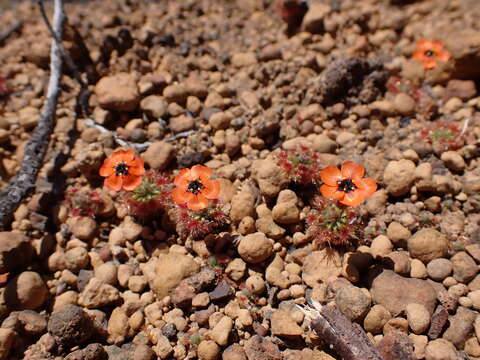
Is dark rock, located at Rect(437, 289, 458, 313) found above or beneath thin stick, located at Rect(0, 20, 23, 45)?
beneath

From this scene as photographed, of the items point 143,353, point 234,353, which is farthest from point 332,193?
point 143,353

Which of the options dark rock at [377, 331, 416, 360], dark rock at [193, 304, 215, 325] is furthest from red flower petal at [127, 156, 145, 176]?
dark rock at [377, 331, 416, 360]

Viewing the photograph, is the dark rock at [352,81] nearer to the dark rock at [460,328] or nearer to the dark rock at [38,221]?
the dark rock at [460,328]

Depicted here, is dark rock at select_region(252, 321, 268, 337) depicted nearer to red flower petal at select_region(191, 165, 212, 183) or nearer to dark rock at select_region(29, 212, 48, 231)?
red flower petal at select_region(191, 165, 212, 183)

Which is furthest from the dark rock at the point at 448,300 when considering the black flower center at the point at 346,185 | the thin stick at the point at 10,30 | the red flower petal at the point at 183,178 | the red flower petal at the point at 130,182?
the thin stick at the point at 10,30

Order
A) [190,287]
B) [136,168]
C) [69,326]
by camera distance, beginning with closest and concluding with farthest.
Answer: [69,326]
[190,287]
[136,168]

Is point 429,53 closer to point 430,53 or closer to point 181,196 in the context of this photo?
point 430,53

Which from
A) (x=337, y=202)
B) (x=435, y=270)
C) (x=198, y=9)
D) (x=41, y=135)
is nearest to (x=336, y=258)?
(x=337, y=202)
